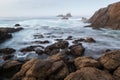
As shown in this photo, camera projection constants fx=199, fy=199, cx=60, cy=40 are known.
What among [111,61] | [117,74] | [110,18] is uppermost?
[111,61]

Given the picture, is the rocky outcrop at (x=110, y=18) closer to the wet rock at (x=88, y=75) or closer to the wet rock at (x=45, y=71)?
the wet rock at (x=45, y=71)

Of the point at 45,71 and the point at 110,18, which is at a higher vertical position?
the point at 45,71

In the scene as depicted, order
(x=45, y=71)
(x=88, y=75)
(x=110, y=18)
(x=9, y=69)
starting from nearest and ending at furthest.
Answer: (x=88, y=75)
(x=45, y=71)
(x=9, y=69)
(x=110, y=18)

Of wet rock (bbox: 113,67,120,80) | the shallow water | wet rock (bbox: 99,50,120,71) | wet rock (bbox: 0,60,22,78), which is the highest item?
wet rock (bbox: 99,50,120,71)

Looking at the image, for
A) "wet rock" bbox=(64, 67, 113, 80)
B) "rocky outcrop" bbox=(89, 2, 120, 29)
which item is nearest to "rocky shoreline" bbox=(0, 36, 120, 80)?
"wet rock" bbox=(64, 67, 113, 80)

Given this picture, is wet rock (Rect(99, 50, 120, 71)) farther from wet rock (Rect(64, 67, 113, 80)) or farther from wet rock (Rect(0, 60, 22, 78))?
wet rock (Rect(0, 60, 22, 78))

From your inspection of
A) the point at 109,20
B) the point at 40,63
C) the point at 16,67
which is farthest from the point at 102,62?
the point at 109,20

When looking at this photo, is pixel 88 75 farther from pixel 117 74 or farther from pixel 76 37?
pixel 76 37

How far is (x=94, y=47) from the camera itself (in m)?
38.3

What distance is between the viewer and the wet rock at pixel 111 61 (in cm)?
2225

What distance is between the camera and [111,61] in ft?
74.6

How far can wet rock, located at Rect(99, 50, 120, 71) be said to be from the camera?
876 inches

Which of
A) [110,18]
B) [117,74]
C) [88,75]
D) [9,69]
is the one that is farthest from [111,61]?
[110,18]

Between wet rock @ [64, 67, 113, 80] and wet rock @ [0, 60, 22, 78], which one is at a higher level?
wet rock @ [64, 67, 113, 80]
